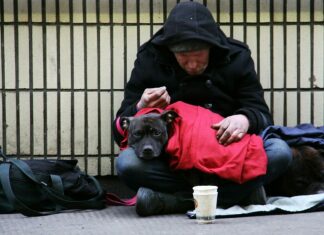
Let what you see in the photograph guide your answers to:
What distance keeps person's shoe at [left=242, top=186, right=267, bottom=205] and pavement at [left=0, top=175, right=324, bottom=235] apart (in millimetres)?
204

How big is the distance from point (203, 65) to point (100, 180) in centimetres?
120

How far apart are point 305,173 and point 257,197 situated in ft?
1.41

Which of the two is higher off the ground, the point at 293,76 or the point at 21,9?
the point at 21,9

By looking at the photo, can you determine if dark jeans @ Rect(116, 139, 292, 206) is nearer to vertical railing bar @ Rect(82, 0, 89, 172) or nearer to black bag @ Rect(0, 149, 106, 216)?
black bag @ Rect(0, 149, 106, 216)

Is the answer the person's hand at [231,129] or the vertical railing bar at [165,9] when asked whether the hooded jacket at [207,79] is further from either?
the vertical railing bar at [165,9]

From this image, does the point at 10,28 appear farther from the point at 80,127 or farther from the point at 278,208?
the point at 278,208

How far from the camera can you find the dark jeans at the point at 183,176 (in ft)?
18.6

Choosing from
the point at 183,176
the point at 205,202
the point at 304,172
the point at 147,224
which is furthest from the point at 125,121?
the point at 304,172

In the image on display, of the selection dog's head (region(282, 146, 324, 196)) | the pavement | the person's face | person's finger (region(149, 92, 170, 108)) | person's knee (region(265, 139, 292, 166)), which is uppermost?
the person's face

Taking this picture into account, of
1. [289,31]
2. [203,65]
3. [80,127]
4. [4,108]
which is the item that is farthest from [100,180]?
[289,31]

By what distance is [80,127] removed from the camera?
649 centimetres

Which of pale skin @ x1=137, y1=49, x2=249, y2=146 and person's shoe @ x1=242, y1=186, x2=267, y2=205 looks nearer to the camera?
pale skin @ x1=137, y1=49, x2=249, y2=146

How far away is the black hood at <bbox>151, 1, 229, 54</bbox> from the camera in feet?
18.9

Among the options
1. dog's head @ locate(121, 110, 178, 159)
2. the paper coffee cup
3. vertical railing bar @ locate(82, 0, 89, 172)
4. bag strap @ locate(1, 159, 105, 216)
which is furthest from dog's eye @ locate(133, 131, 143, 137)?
vertical railing bar @ locate(82, 0, 89, 172)
